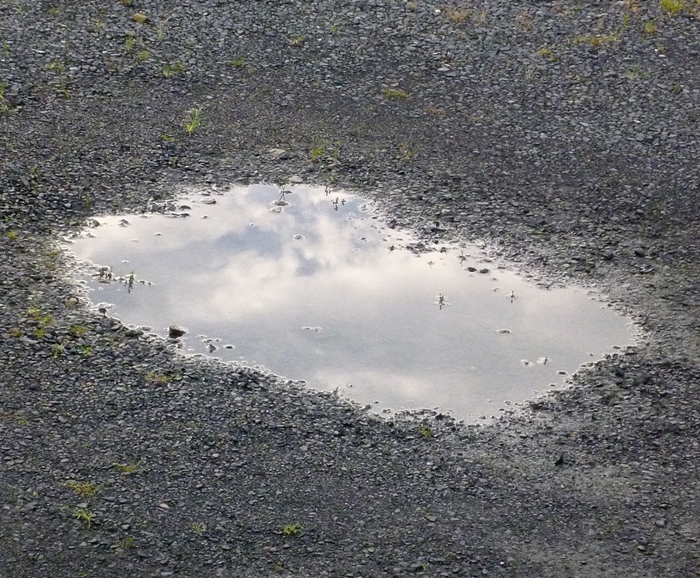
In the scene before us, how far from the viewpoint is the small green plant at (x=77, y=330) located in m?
7.08

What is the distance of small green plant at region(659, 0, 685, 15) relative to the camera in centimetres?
1264

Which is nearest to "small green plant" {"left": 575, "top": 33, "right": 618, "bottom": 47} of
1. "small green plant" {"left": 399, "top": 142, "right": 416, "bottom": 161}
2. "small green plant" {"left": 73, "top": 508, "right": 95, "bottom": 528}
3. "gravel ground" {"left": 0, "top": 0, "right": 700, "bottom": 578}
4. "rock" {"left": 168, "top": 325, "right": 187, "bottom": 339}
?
"gravel ground" {"left": 0, "top": 0, "right": 700, "bottom": 578}

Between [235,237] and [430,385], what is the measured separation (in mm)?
2538

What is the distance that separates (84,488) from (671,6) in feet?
32.8

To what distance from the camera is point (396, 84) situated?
11.3 metres

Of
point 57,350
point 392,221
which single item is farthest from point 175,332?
point 392,221

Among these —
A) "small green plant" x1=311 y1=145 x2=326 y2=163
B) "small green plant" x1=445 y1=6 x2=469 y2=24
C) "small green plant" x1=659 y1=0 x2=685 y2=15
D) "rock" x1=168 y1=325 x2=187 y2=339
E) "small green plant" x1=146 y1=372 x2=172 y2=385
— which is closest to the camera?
"small green plant" x1=146 y1=372 x2=172 y2=385

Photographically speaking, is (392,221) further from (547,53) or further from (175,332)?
(547,53)

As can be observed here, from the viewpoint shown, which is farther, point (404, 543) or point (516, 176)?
point (516, 176)

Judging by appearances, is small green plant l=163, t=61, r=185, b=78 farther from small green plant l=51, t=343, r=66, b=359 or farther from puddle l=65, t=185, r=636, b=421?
small green plant l=51, t=343, r=66, b=359

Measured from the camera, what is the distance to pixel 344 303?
7852 mm

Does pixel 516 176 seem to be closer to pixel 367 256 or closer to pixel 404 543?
pixel 367 256

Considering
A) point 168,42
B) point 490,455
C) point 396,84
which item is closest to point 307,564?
point 490,455

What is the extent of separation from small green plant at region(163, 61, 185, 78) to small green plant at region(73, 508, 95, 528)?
6.58m
